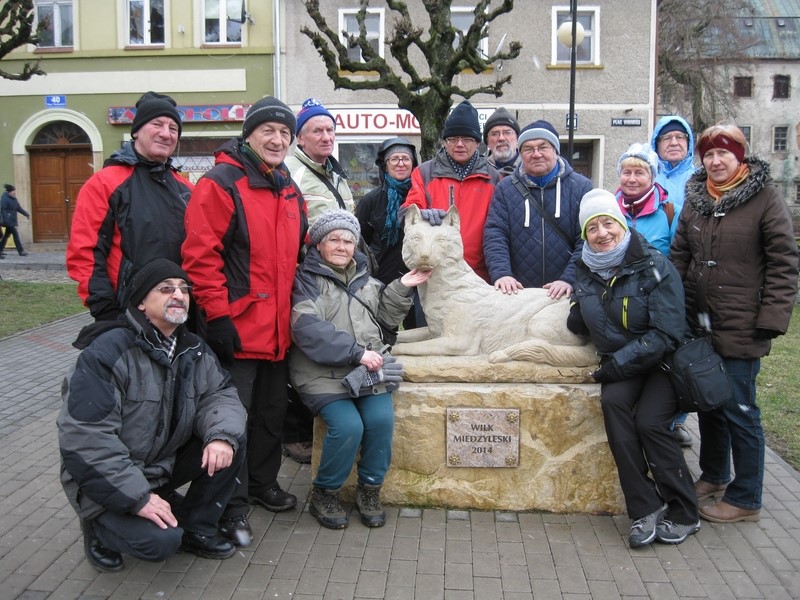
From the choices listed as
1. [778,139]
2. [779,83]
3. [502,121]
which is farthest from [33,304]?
[779,83]

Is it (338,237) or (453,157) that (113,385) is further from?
(453,157)

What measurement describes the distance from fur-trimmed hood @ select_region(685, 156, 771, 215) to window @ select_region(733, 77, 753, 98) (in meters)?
39.7

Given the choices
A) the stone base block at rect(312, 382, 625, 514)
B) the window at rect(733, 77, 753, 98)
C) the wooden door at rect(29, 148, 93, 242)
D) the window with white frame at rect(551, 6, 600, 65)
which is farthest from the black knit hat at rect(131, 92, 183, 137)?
the window at rect(733, 77, 753, 98)

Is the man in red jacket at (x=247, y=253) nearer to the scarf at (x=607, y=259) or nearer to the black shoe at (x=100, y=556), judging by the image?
the black shoe at (x=100, y=556)

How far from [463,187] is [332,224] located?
1241 millimetres

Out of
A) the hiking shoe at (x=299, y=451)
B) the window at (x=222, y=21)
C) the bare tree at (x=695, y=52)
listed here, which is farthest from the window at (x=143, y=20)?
the hiking shoe at (x=299, y=451)

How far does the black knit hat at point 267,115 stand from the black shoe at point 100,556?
7.37 feet

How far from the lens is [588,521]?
405 cm

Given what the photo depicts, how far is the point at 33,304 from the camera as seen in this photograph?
11.7 metres

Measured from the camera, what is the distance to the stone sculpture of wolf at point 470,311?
4191 millimetres

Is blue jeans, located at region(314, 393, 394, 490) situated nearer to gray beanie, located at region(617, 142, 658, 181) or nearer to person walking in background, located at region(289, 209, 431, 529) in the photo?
person walking in background, located at region(289, 209, 431, 529)

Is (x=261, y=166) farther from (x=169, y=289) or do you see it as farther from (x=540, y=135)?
(x=540, y=135)

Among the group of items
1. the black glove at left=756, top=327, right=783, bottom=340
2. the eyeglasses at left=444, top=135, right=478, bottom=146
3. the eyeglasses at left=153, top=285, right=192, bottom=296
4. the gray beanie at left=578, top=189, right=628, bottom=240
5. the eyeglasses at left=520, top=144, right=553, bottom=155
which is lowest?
the black glove at left=756, top=327, right=783, bottom=340

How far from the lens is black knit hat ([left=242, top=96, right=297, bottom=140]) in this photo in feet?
12.5
